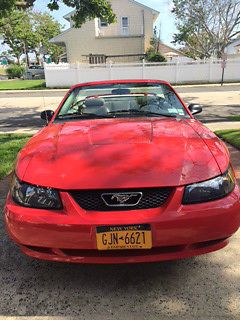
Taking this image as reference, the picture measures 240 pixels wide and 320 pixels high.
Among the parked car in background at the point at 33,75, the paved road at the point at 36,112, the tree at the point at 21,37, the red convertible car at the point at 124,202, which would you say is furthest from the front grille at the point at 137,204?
the tree at the point at 21,37

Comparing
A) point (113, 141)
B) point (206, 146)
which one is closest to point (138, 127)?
point (113, 141)

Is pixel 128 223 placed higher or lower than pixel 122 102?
lower

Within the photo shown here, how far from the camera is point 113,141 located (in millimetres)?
3020

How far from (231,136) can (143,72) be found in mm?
20578

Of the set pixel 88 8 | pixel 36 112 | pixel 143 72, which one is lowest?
pixel 143 72

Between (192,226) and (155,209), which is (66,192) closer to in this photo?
(155,209)

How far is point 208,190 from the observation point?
2490 millimetres

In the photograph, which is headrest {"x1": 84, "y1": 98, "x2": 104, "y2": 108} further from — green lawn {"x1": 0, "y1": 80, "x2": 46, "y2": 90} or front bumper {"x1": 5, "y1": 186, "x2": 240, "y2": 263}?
green lawn {"x1": 0, "y1": 80, "x2": 46, "y2": 90}

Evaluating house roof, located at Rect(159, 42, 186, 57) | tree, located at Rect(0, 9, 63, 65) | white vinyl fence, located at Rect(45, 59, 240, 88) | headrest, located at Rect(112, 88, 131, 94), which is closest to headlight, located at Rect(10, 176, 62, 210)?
headrest, located at Rect(112, 88, 131, 94)

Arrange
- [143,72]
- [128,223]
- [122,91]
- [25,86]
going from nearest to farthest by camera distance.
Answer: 1. [128,223]
2. [122,91]
3. [143,72]
4. [25,86]

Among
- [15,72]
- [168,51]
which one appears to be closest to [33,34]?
[15,72]

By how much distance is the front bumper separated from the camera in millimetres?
2348

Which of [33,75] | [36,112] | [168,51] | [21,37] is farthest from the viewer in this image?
[21,37]

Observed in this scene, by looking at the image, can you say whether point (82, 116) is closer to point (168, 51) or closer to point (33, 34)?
point (168, 51)
